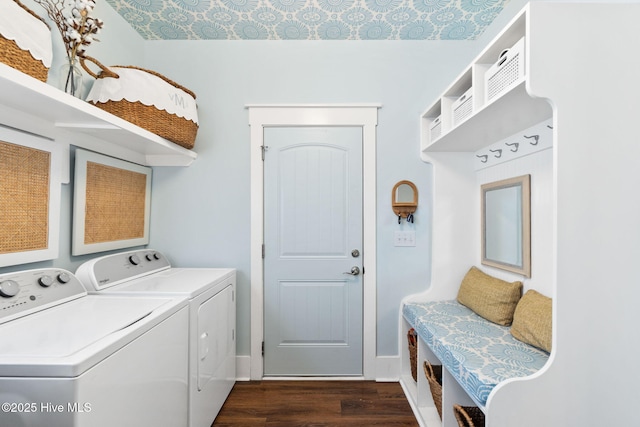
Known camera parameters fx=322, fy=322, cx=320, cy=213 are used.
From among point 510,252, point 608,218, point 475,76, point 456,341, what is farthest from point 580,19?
point 456,341

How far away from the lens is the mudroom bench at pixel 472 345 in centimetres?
133

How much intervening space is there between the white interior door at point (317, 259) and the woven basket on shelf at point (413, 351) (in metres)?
0.37

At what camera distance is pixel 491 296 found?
1.90 meters

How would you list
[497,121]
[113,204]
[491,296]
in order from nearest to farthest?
[497,121], [491,296], [113,204]

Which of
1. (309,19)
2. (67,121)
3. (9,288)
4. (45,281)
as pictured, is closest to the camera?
(9,288)

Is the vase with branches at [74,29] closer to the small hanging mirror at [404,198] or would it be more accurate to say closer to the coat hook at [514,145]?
the small hanging mirror at [404,198]

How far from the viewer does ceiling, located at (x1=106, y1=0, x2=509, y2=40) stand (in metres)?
2.05

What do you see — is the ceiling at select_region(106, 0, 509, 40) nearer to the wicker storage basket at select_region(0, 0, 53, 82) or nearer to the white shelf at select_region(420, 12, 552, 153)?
the white shelf at select_region(420, 12, 552, 153)

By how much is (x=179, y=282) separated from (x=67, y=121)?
37.7 inches

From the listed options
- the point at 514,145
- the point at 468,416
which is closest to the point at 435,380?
the point at 468,416

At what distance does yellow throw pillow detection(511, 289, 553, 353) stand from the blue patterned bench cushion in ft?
0.14

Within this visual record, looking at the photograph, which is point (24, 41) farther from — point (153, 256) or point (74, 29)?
point (153, 256)

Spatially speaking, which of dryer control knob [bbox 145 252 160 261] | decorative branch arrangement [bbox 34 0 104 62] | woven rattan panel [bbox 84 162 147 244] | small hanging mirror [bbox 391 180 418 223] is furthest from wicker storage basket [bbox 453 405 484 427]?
decorative branch arrangement [bbox 34 0 104 62]

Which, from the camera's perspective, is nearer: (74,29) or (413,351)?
(74,29)
